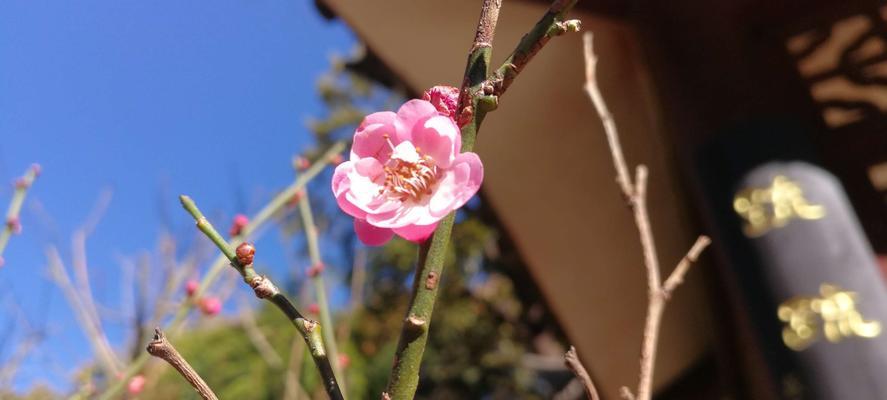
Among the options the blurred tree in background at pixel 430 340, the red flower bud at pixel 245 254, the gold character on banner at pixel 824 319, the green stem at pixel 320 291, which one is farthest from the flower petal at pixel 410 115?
the blurred tree in background at pixel 430 340

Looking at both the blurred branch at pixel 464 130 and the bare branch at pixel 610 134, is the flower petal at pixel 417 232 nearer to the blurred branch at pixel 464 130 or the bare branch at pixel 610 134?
the blurred branch at pixel 464 130

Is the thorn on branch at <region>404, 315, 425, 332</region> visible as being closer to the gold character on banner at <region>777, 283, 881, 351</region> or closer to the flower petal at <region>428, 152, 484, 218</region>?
the flower petal at <region>428, 152, 484, 218</region>

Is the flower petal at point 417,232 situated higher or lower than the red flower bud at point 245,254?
lower

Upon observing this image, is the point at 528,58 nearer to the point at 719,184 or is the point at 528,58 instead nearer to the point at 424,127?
the point at 424,127

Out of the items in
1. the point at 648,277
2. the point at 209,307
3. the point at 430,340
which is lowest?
the point at 430,340

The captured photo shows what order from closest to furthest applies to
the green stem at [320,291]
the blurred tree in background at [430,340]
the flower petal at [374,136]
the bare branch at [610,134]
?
the flower petal at [374,136], the bare branch at [610,134], the green stem at [320,291], the blurred tree in background at [430,340]

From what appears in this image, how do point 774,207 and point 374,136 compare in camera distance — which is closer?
point 374,136

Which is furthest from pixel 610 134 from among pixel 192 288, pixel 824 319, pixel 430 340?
pixel 430 340

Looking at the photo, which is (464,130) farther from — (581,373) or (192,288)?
(192,288)
